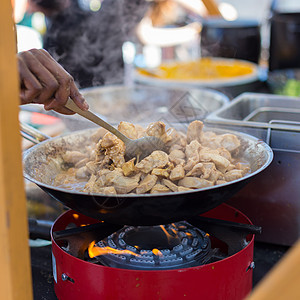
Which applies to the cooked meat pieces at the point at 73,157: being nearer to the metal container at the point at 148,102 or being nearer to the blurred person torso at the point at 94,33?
the metal container at the point at 148,102

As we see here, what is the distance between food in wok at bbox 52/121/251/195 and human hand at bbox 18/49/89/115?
225mm

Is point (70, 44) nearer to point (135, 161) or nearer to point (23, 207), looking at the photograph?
point (135, 161)

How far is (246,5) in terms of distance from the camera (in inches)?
335

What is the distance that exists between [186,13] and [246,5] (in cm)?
407

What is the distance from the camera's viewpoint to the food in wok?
1.34 meters

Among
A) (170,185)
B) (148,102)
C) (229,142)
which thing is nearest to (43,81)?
(170,185)

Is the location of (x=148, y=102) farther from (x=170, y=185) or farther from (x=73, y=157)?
(x=170, y=185)

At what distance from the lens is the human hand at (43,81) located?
117cm

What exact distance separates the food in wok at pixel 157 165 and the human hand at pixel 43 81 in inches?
8.9

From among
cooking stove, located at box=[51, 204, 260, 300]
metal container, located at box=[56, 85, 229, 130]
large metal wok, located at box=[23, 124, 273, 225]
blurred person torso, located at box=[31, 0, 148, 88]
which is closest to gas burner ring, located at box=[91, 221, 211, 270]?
cooking stove, located at box=[51, 204, 260, 300]

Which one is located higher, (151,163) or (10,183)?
(10,183)

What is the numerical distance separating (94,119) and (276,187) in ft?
2.94

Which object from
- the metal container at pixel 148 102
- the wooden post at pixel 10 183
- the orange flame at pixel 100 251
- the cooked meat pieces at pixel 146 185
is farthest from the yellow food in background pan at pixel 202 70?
the wooden post at pixel 10 183

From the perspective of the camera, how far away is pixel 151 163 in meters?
1.39
